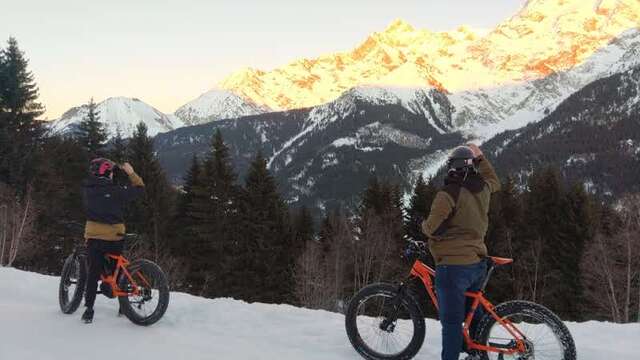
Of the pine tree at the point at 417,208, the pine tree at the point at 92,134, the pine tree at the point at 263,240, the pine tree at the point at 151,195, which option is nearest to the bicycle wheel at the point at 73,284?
the pine tree at the point at 263,240

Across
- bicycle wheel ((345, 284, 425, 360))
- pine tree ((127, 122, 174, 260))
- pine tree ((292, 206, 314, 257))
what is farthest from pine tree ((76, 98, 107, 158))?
bicycle wheel ((345, 284, 425, 360))

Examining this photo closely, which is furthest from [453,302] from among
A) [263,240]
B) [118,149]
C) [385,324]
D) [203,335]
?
[118,149]

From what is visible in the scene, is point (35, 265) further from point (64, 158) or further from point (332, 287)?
point (332, 287)

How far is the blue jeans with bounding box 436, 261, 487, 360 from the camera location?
6383 mm

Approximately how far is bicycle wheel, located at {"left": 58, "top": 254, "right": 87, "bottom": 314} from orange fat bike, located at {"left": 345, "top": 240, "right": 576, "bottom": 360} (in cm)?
461

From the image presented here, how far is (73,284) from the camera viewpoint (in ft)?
31.2

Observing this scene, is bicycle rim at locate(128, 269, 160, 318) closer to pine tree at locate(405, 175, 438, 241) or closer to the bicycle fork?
the bicycle fork

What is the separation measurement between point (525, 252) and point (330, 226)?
17613mm

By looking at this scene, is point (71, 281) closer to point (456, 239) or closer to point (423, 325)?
point (423, 325)

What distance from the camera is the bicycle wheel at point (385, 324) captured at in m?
7.29

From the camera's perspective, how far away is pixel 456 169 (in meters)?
6.51

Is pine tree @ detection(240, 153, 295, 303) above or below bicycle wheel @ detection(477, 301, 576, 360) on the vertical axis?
above

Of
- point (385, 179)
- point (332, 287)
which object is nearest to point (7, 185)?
point (332, 287)

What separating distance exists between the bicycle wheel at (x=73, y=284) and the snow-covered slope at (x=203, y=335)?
0.60 feet
